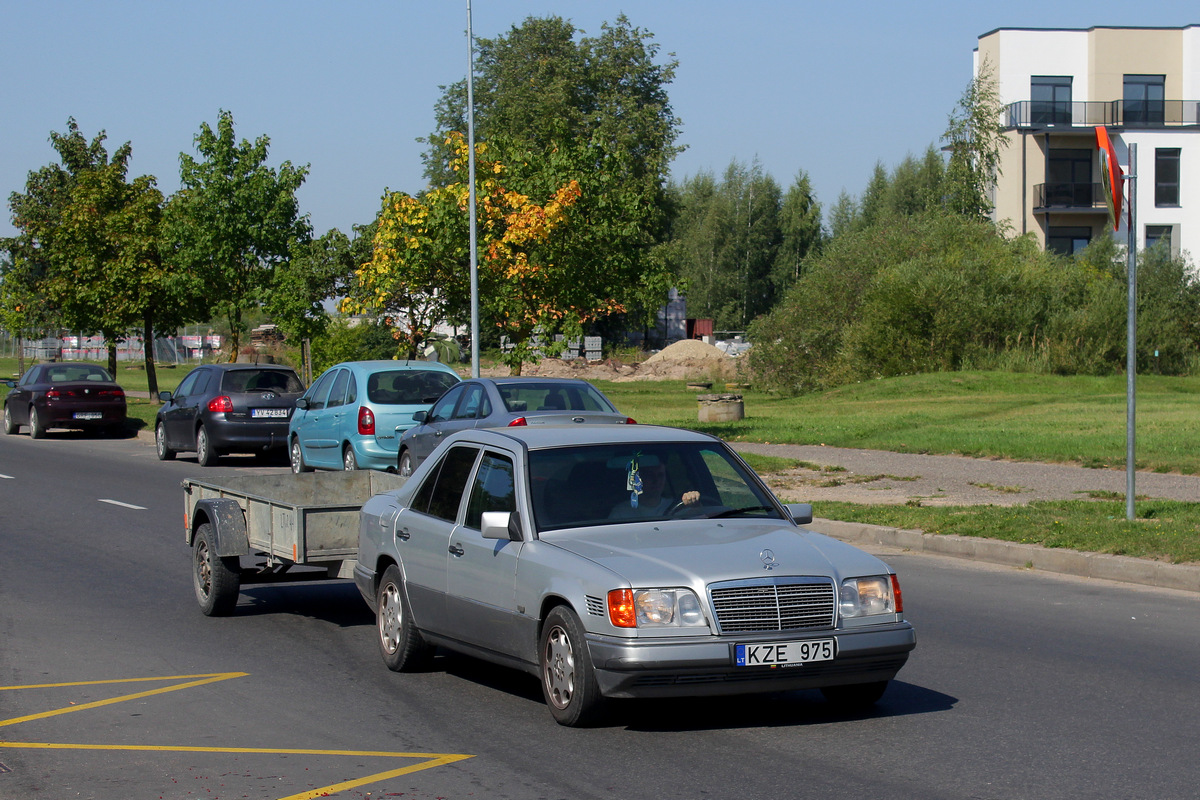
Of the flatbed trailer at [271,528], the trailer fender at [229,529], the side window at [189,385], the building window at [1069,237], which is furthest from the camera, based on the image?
the building window at [1069,237]

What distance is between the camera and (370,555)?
8297 millimetres

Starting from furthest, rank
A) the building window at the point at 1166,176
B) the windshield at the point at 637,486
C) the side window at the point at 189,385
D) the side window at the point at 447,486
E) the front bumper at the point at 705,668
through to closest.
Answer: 1. the building window at the point at 1166,176
2. the side window at the point at 189,385
3. the side window at the point at 447,486
4. the windshield at the point at 637,486
5. the front bumper at the point at 705,668

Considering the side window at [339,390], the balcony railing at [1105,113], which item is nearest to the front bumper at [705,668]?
the side window at [339,390]

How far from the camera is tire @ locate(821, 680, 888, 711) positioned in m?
6.68

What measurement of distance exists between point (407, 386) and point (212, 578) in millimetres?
10324

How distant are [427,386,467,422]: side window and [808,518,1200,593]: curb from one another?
5480 millimetres

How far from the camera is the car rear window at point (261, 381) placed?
76.9 ft

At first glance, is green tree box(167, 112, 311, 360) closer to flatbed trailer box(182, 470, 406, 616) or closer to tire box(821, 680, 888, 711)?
flatbed trailer box(182, 470, 406, 616)

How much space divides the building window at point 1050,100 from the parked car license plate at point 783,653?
205 ft

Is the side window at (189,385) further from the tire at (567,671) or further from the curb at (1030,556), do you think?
the tire at (567,671)

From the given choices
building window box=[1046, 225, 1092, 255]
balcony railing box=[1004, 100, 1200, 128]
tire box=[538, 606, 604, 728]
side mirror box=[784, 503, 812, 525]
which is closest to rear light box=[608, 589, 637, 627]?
tire box=[538, 606, 604, 728]

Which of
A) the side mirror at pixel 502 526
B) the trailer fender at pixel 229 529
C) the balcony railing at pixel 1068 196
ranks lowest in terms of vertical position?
the trailer fender at pixel 229 529

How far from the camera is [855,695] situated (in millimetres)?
6727

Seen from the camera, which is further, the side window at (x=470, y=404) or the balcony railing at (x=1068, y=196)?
the balcony railing at (x=1068, y=196)
